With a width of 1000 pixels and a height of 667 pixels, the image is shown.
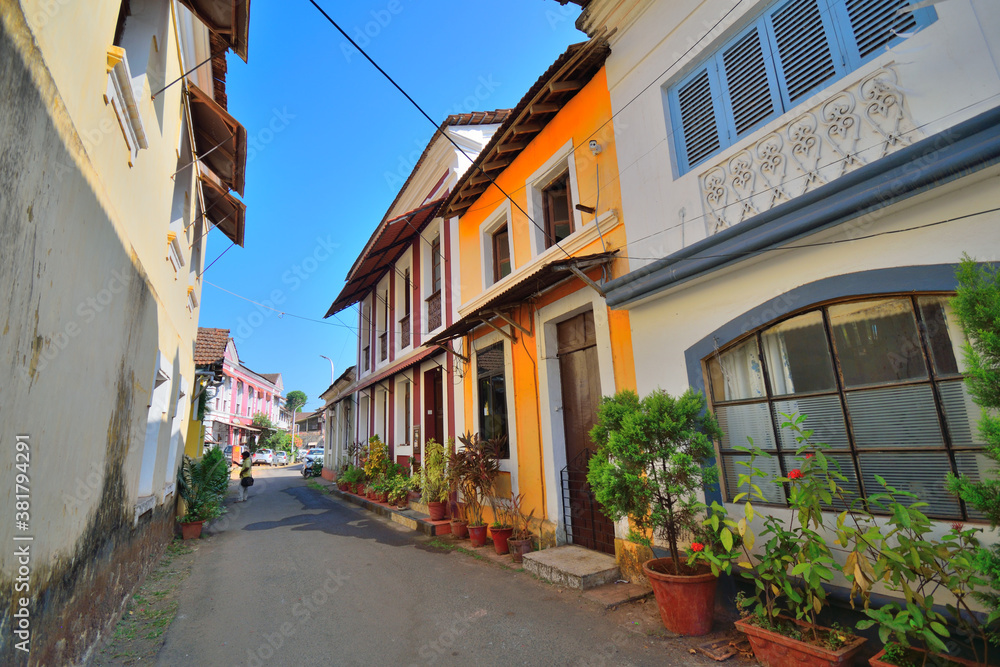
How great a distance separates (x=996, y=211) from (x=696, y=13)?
3.49 metres

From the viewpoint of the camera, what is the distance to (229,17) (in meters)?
5.27

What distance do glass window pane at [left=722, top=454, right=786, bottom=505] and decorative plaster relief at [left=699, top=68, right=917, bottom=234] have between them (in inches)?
85.9

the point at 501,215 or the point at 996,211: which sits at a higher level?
the point at 501,215

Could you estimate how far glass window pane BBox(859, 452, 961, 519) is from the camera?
10.8 feet

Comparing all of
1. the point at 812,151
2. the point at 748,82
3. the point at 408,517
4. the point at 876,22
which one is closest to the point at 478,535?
Result: the point at 408,517

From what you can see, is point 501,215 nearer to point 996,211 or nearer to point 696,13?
point 696,13

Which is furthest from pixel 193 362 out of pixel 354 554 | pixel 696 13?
pixel 696 13

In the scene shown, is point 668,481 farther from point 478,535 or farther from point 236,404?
point 236,404

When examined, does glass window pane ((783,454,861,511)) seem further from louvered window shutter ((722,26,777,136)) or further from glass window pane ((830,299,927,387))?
louvered window shutter ((722,26,777,136))

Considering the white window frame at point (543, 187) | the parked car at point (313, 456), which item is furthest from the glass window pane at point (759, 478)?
the parked car at point (313, 456)

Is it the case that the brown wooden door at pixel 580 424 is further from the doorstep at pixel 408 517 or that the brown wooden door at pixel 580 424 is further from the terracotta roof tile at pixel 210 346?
the terracotta roof tile at pixel 210 346

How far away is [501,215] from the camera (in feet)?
29.3

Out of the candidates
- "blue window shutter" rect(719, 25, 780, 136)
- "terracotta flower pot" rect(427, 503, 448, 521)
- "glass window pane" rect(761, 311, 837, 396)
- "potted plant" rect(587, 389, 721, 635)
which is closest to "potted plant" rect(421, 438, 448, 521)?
"terracotta flower pot" rect(427, 503, 448, 521)

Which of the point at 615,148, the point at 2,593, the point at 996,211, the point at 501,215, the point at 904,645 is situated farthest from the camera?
the point at 501,215
